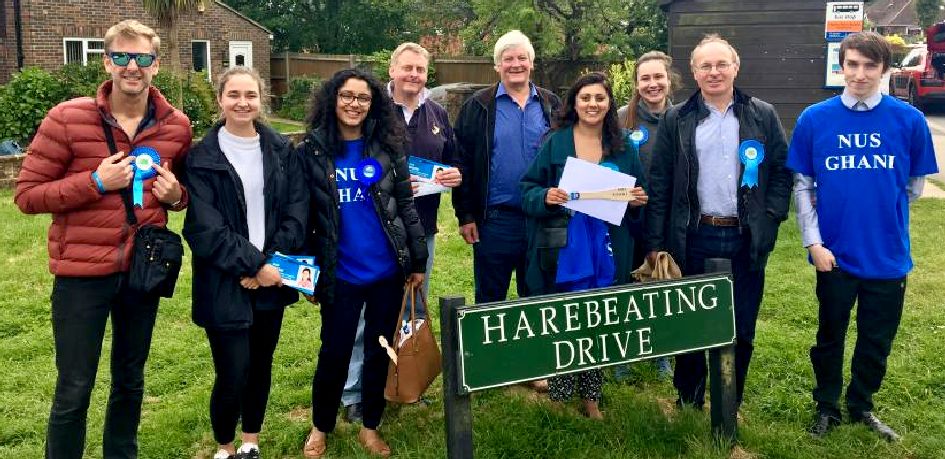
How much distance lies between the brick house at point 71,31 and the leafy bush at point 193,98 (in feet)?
7.39

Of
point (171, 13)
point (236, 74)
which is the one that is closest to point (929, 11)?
point (171, 13)

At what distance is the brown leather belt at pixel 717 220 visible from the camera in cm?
406

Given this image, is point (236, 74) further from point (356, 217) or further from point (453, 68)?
point (453, 68)

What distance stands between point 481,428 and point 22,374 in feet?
9.36

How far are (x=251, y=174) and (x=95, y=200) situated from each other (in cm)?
62

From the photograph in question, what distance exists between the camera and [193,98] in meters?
17.2

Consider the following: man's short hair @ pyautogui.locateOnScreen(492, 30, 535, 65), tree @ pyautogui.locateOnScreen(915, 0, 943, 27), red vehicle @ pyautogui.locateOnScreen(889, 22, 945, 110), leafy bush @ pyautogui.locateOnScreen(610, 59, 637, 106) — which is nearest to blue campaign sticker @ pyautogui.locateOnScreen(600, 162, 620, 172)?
man's short hair @ pyautogui.locateOnScreen(492, 30, 535, 65)

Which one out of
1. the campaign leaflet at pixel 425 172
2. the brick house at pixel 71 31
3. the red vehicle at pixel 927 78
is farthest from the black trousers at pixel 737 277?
the red vehicle at pixel 927 78

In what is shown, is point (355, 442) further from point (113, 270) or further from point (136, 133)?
point (136, 133)

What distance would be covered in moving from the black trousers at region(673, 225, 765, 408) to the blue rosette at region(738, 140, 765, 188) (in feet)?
0.82

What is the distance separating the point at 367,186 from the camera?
3.77 metres

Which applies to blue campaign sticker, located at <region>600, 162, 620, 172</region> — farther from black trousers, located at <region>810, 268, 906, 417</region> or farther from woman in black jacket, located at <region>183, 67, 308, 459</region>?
woman in black jacket, located at <region>183, 67, 308, 459</region>

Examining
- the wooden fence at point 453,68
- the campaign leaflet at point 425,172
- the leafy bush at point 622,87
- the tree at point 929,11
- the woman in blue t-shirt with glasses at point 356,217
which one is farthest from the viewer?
the tree at point 929,11

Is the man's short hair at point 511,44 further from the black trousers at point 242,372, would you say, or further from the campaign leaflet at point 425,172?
the black trousers at point 242,372
